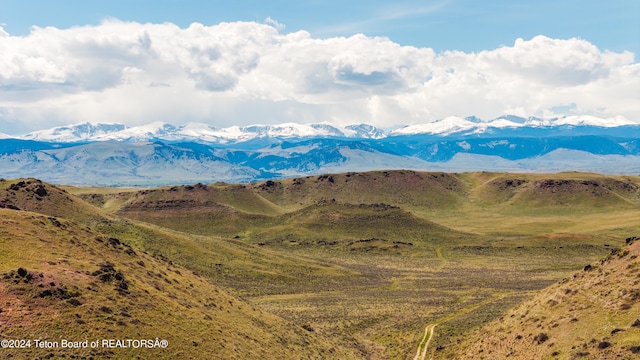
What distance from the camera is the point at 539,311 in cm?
5569

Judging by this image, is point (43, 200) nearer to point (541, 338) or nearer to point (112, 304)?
point (112, 304)

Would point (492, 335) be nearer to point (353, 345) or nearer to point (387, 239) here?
point (353, 345)

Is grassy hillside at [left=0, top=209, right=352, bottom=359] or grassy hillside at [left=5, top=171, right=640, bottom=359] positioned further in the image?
grassy hillside at [left=5, top=171, right=640, bottom=359]

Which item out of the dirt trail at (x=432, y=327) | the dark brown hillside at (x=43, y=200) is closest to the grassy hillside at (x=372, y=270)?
the dirt trail at (x=432, y=327)

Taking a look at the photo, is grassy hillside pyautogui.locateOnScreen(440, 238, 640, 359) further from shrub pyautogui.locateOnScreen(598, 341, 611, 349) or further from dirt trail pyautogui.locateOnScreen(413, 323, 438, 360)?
dirt trail pyautogui.locateOnScreen(413, 323, 438, 360)

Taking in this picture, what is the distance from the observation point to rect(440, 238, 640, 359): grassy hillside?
42844 mm

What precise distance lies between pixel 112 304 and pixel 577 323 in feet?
137

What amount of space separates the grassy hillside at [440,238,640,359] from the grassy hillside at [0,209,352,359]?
690 inches

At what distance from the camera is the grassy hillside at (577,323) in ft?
141

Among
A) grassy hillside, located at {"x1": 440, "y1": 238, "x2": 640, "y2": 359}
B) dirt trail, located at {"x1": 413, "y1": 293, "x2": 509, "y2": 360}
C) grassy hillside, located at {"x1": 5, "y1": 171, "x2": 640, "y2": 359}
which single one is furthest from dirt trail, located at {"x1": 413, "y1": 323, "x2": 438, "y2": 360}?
grassy hillside, located at {"x1": 440, "y1": 238, "x2": 640, "y2": 359}

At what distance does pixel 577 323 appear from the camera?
48.3 metres

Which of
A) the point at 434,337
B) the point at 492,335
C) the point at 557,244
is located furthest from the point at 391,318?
the point at 557,244

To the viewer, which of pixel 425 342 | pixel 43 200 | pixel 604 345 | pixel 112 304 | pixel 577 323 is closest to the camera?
pixel 604 345

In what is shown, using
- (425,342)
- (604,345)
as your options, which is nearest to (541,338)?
(604,345)
